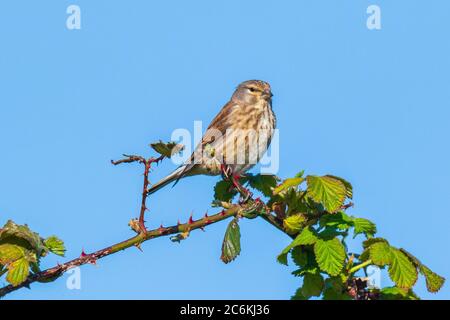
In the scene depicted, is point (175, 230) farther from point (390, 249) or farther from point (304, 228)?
point (390, 249)

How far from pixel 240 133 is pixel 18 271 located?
552 cm

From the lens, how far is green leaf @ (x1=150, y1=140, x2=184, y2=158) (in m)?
4.36

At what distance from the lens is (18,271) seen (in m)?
4.05

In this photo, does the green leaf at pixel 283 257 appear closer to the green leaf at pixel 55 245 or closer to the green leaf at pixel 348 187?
the green leaf at pixel 348 187

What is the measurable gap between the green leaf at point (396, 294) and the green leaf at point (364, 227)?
440 millimetres

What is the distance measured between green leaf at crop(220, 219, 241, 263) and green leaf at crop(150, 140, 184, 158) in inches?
18.4

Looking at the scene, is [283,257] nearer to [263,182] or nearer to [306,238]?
[306,238]

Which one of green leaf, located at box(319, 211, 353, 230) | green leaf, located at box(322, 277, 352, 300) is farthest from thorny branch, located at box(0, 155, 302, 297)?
green leaf, located at box(322, 277, 352, 300)

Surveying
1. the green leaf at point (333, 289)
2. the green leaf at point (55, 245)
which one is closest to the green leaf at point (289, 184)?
the green leaf at point (333, 289)

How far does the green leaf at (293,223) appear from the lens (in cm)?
443

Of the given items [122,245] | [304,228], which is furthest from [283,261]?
[122,245]

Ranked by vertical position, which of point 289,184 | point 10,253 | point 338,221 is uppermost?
point 289,184

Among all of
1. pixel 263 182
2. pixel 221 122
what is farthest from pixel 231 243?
pixel 221 122
